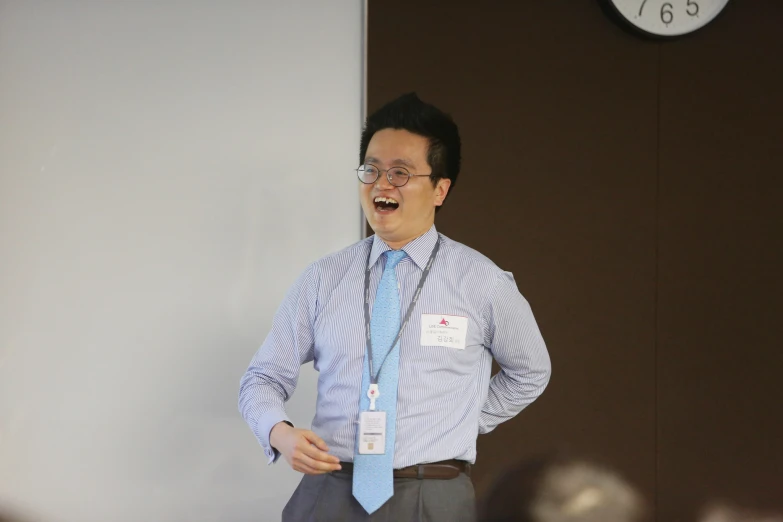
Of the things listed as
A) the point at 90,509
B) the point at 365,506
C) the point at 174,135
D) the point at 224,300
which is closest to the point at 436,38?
the point at 174,135

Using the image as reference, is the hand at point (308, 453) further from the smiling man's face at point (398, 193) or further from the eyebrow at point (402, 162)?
the eyebrow at point (402, 162)

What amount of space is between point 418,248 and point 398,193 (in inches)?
6.4

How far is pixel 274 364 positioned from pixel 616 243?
68.1 inches

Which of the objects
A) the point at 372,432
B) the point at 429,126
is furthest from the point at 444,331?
the point at 429,126

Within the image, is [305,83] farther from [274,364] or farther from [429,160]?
[274,364]

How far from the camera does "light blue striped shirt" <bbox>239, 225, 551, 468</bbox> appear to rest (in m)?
A: 2.16

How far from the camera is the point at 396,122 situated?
2346 mm

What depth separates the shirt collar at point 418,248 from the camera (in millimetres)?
2312

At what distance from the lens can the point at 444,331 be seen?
2229mm

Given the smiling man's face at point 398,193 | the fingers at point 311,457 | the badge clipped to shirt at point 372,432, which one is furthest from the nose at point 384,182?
the fingers at point 311,457

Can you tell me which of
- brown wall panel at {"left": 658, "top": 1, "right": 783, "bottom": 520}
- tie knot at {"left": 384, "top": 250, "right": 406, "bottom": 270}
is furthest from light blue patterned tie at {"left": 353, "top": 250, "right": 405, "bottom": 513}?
brown wall panel at {"left": 658, "top": 1, "right": 783, "bottom": 520}

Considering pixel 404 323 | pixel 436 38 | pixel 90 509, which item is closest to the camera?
pixel 404 323

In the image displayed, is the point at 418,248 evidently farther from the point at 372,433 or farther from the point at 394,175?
the point at 372,433

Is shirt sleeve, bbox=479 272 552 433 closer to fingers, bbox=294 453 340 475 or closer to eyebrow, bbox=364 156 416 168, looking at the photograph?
eyebrow, bbox=364 156 416 168
